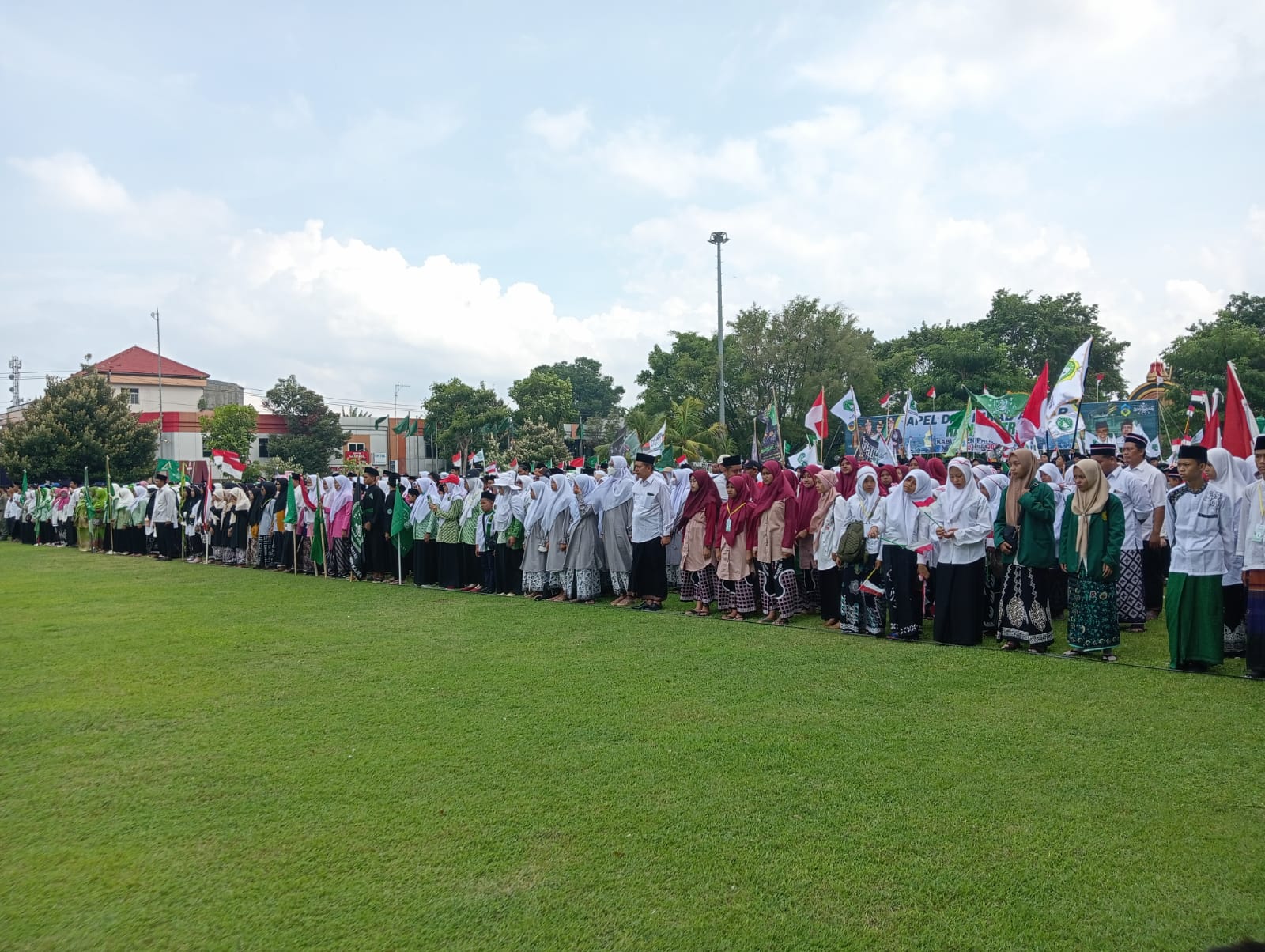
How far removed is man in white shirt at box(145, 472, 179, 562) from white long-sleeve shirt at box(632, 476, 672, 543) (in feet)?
40.0

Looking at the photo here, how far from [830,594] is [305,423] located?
5046 centimetres

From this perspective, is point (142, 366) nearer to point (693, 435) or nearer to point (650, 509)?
point (693, 435)

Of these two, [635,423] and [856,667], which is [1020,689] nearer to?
[856,667]

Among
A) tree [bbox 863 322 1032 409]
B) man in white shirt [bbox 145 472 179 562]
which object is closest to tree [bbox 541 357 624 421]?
tree [bbox 863 322 1032 409]

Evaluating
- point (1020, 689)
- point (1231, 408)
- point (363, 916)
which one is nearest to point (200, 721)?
point (363, 916)

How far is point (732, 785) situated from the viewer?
4.38 meters

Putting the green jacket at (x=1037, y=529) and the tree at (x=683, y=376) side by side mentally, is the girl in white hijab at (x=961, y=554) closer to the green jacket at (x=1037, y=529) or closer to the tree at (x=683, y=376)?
the green jacket at (x=1037, y=529)

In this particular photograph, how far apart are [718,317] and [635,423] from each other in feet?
27.9

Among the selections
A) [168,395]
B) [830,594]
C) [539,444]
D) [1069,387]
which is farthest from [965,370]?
[168,395]

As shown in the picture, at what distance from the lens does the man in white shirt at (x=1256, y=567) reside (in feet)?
20.6

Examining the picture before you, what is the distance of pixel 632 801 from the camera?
4188mm

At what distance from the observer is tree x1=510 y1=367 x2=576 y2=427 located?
170 ft

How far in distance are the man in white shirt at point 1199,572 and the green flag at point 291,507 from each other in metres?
12.7

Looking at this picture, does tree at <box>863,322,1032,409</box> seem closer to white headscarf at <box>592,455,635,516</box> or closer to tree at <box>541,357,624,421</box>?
white headscarf at <box>592,455,635,516</box>
